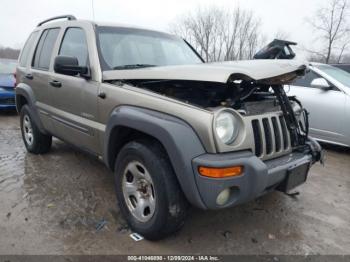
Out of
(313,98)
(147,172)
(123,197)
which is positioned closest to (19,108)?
(123,197)

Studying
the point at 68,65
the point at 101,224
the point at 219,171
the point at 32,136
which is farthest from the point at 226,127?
the point at 32,136

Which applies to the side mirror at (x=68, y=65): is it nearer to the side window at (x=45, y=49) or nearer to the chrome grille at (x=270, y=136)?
the side window at (x=45, y=49)

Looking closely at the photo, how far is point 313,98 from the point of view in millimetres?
5695

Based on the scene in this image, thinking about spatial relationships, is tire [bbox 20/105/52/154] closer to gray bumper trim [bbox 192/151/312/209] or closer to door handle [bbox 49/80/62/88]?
door handle [bbox 49/80/62/88]

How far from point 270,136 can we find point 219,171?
0.64 m

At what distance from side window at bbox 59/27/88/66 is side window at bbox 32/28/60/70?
32 centimetres

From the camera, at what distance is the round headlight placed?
2342 millimetres

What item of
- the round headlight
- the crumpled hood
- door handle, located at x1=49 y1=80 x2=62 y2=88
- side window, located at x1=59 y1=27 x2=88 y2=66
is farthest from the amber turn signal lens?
door handle, located at x1=49 y1=80 x2=62 y2=88

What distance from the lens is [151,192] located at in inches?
107

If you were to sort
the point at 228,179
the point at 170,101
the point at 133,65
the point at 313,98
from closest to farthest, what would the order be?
1. the point at 228,179
2. the point at 170,101
3. the point at 133,65
4. the point at 313,98

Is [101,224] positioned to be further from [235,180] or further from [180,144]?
[235,180]

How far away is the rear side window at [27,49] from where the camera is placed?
484 centimetres

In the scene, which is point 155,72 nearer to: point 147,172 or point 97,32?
point 147,172

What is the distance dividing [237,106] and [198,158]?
0.65 metres
